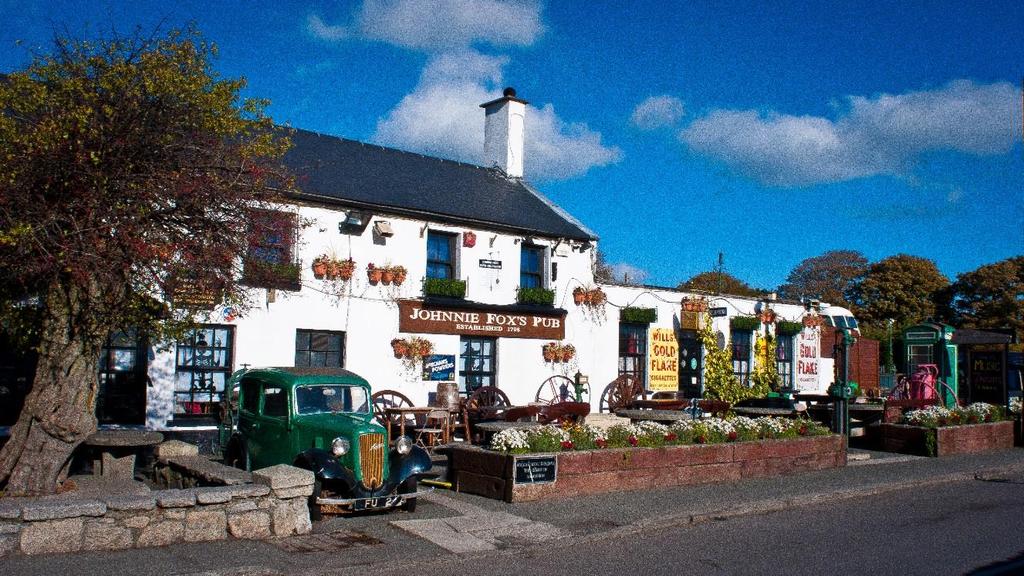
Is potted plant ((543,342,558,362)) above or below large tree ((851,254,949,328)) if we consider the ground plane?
below

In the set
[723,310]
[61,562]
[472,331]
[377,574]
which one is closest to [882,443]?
[723,310]

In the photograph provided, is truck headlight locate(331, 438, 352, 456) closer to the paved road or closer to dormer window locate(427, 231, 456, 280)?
the paved road

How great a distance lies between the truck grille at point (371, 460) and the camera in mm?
10164

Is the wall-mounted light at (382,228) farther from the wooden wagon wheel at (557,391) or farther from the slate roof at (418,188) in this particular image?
the wooden wagon wheel at (557,391)

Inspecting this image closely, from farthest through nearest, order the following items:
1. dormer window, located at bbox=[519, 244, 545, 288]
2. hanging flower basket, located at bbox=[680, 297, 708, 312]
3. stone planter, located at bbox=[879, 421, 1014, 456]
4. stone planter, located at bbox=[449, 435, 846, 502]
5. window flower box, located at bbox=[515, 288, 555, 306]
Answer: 1. hanging flower basket, located at bbox=[680, 297, 708, 312]
2. dormer window, located at bbox=[519, 244, 545, 288]
3. window flower box, located at bbox=[515, 288, 555, 306]
4. stone planter, located at bbox=[879, 421, 1014, 456]
5. stone planter, located at bbox=[449, 435, 846, 502]

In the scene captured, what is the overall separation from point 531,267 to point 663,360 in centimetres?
443

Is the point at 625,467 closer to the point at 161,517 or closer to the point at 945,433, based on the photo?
the point at 161,517

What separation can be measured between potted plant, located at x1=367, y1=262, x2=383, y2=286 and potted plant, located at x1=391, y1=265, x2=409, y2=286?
0.97 ft

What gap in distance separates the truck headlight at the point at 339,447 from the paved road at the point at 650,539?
756 millimetres

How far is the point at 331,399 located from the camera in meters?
11.2

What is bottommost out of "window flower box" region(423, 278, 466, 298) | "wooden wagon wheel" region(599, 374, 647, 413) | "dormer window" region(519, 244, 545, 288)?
"wooden wagon wheel" region(599, 374, 647, 413)

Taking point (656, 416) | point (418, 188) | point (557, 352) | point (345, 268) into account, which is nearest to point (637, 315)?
point (557, 352)

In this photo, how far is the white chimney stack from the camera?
23.1 metres

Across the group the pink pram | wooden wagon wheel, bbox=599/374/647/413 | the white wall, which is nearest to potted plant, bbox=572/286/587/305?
the white wall
